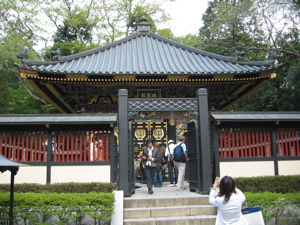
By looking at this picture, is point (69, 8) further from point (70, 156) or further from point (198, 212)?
point (198, 212)

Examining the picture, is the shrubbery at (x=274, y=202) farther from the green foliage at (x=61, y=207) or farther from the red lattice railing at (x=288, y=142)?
the green foliage at (x=61, y=207)

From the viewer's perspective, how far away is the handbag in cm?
496

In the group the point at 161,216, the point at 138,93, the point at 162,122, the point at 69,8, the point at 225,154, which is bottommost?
the point at 161,216

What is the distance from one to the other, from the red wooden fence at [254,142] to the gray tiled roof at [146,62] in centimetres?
297

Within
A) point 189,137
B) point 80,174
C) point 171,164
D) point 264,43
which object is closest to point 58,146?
point 80,174

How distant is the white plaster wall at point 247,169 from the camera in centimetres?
1052

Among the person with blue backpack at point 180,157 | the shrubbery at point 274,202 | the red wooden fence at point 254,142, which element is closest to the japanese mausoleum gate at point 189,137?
the person with blue backpack at point 180,157

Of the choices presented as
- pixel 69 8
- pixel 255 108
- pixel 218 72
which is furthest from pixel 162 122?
pixel 69 8

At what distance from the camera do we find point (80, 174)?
1032 cm

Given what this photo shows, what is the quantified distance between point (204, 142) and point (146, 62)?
18.4 ft

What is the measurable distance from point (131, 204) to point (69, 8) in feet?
94.6

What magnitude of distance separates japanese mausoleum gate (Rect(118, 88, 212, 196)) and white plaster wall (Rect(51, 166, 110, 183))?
2.98ft

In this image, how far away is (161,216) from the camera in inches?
334

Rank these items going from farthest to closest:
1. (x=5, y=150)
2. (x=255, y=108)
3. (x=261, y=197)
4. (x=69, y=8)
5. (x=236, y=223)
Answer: (x=69, y=8) → (x=255, y=108) → (x=5, y=150) → (x=261, y=197) → (x=236, y=223)
